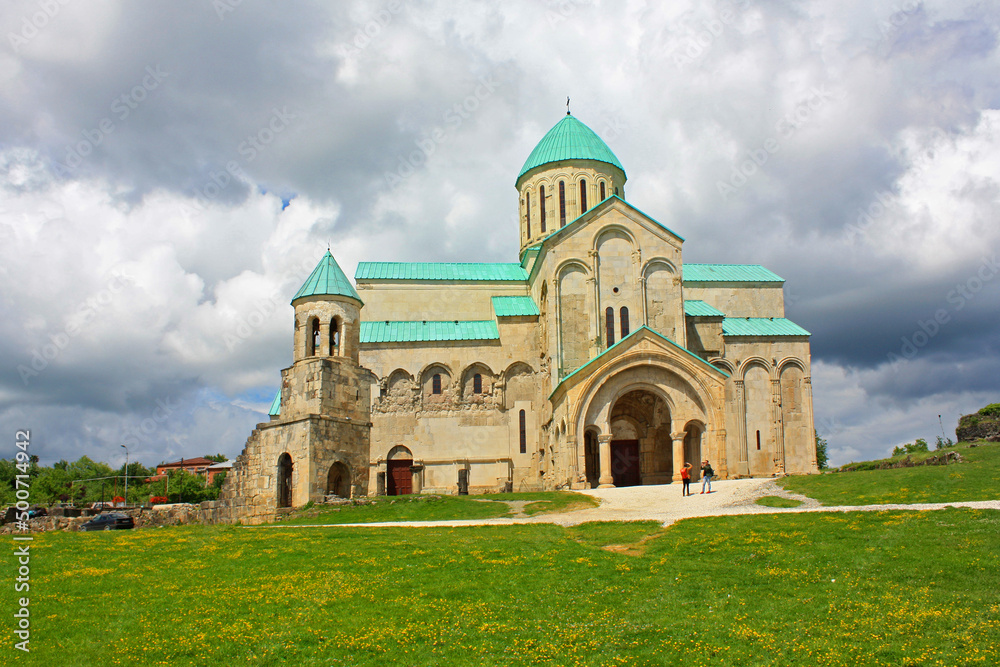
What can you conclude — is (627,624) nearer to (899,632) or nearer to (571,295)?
(899,632)

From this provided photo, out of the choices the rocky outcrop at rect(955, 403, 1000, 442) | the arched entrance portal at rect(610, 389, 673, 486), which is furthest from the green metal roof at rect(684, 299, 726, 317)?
the rocky outcrop at rect(955, 403, 1000, 442)

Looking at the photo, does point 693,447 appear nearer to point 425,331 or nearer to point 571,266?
point 571,266

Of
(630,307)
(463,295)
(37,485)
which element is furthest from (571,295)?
(37,485)

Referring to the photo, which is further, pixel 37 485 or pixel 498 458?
pixel 37 485

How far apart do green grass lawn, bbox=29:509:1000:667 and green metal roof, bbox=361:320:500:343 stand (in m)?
20.3

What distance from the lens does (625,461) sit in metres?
32.8

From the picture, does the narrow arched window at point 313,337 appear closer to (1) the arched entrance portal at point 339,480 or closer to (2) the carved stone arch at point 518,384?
(1) the arched entrance portal at point 339,480

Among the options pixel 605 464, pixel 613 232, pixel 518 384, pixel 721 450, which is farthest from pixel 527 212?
pixel 721 450

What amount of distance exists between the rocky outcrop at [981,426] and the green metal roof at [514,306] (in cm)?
1951

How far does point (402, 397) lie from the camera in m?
35.1

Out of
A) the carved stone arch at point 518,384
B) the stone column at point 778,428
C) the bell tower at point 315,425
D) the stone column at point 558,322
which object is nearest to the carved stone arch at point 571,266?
the stone column at point 558,322

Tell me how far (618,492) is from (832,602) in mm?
15471

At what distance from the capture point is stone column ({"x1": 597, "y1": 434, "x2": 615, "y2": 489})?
28.3m

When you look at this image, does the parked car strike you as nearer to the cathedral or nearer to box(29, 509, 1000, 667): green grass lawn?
the cathedral
